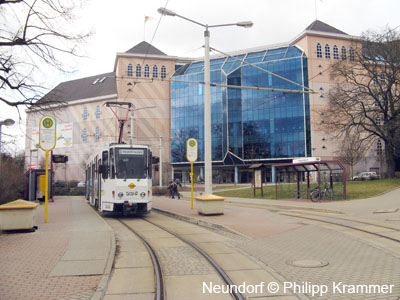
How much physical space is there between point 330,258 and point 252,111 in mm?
62467

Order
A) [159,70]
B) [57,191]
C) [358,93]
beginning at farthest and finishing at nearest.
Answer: [159,70] → [57,191] → [358,93]

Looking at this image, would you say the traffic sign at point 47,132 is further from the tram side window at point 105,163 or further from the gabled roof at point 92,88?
the gabled roof at point 92,88

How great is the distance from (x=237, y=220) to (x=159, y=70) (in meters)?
62.9

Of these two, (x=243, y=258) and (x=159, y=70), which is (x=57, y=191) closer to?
(x=159, y=70)

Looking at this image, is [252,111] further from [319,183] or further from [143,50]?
[319,183]

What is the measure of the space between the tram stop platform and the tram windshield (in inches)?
183

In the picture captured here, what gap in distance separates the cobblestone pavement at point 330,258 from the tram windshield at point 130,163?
7.36 metres

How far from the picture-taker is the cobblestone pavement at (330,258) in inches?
232

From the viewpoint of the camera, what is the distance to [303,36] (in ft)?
215

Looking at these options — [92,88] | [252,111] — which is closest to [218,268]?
[252,111]

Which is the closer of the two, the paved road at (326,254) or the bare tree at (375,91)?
the paved road at (326,254)

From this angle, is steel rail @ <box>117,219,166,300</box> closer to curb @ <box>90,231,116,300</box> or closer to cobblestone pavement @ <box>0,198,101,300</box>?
curb @ <box>90,231,116,300</box>

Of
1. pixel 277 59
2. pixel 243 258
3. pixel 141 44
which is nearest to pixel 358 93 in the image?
pixel 243 258

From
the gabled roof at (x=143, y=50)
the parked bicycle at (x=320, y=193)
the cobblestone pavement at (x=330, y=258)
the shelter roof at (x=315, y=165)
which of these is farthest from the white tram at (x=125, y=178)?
the gabled roof at (x=143, y=50)
